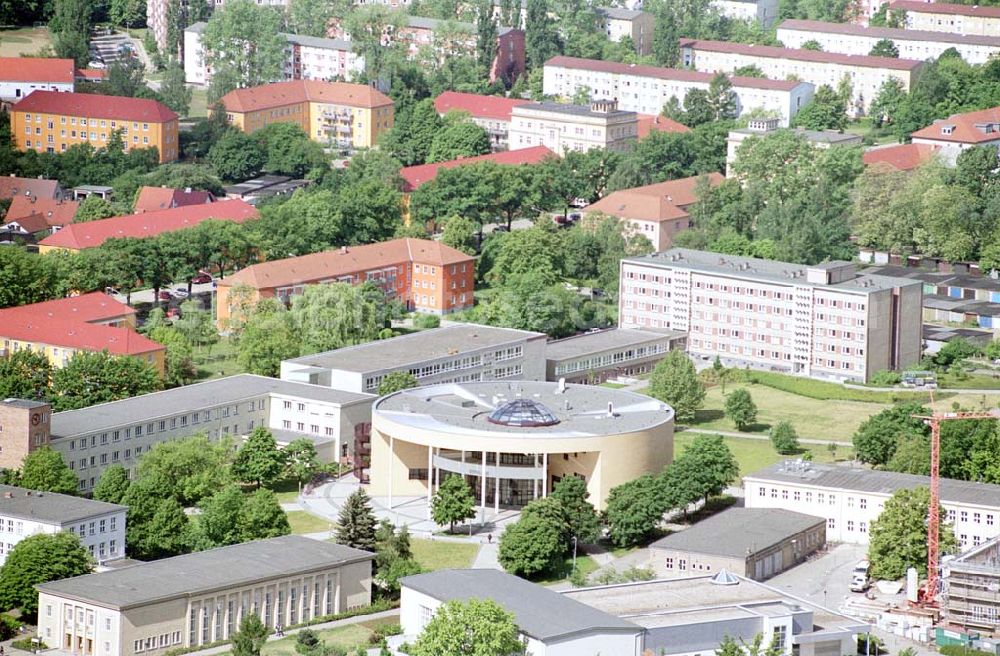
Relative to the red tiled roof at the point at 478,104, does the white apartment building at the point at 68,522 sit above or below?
below

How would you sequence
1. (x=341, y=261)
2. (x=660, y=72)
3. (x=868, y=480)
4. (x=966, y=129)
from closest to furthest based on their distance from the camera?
(x=868, y=480) < (x=341, y=261) < (x=966, y=129) < (x=660, y=72)

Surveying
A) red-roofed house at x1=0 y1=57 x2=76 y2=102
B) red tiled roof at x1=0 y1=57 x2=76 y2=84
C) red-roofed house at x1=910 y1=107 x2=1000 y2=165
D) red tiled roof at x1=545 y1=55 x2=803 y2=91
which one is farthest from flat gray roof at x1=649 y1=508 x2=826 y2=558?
red tiled roof at x1=0 y1=57 x2=76 y2=84

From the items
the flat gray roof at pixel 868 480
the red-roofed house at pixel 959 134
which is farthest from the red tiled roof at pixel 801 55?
the flat gray roof at pixel 868 480

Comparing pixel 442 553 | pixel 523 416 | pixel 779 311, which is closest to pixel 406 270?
pixel 779 311

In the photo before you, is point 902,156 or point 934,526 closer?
point 934,526

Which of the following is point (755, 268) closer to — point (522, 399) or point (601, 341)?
point (601, 341)

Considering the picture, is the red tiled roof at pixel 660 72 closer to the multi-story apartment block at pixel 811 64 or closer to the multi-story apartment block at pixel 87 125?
the multi-story apartment block at pixel 811 64

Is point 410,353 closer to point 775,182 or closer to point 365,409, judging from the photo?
point 365,409
